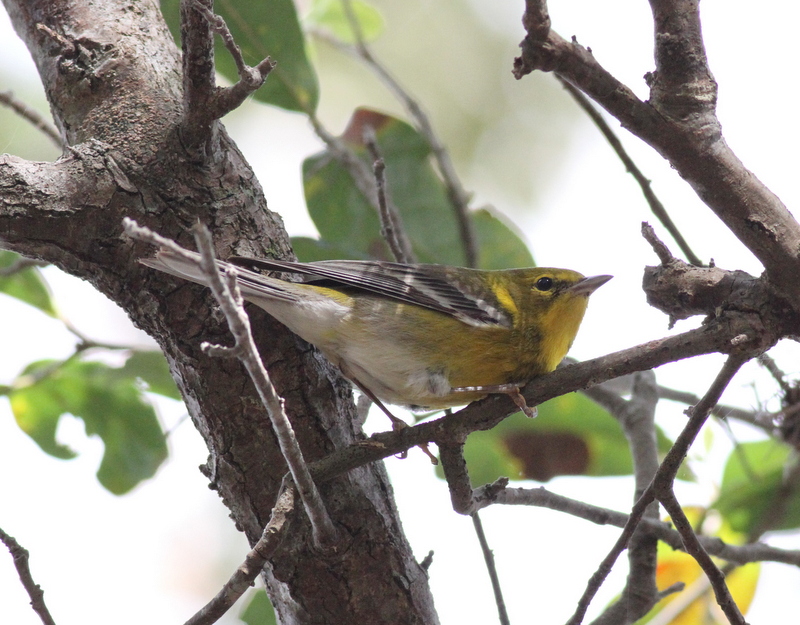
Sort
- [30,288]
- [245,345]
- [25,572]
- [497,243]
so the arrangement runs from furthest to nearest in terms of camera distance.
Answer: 1. [497,243]
2. [30,288]
3. [25,572]
4. [245,345]

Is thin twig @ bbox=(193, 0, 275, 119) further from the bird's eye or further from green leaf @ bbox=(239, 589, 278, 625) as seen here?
green leaf @ bbox=(239, 589, 278, 625)

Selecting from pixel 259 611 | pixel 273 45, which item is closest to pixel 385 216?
pixel 273 45

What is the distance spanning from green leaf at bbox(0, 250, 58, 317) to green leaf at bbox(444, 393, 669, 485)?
2740mm

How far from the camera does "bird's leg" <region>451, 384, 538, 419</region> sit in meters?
2.63

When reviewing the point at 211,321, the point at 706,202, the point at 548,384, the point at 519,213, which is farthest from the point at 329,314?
the point at 519,213

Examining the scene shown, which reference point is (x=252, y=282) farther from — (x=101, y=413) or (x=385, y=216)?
→ (x=101, y=413)

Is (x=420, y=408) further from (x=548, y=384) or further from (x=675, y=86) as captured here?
(x=675, y=86)

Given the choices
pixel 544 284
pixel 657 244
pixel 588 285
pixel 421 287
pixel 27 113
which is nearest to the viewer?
pixel 657 244

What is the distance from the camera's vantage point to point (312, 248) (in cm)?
459

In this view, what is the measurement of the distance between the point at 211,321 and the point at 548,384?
1.15 metres

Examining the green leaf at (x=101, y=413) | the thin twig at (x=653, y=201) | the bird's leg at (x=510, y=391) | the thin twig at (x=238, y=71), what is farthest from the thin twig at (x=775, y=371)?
the green leaf at (x=101, y=413)

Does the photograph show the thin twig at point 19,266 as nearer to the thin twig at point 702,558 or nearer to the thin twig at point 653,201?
the thin twig at point 653,201

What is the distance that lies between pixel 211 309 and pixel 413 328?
0.96 meters

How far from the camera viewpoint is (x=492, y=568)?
305 cm
